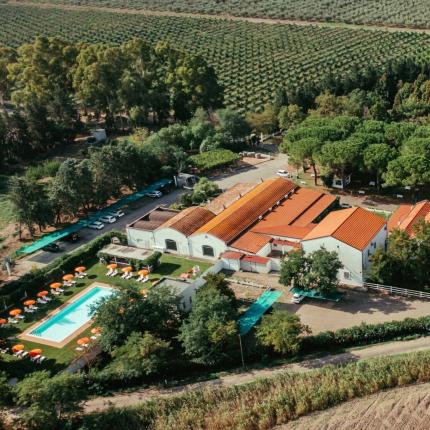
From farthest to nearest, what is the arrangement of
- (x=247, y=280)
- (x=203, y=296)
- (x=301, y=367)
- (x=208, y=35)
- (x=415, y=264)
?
(x=208, y=35), (x=247, y=280), (x=415, y=264), (x=203, y=296), (x=301, y=367)

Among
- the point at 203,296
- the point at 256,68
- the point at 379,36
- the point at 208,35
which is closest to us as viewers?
the point at 203,296

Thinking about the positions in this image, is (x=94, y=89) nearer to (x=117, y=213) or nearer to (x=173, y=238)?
(x=117, y=213)

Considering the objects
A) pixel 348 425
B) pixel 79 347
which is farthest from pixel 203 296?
pixel 348 425

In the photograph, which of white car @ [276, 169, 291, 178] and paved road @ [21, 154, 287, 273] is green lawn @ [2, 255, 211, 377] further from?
white car @ [276, 169, 291, 178]

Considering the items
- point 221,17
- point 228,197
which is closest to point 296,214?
point 228,197

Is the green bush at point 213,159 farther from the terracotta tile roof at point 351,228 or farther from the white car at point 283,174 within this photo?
the terracotta tile roof at point 351,228

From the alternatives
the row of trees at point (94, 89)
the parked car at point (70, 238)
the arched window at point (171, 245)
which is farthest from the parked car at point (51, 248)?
the row of trees at point (94, 89)

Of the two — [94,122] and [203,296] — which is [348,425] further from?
[94,122]
